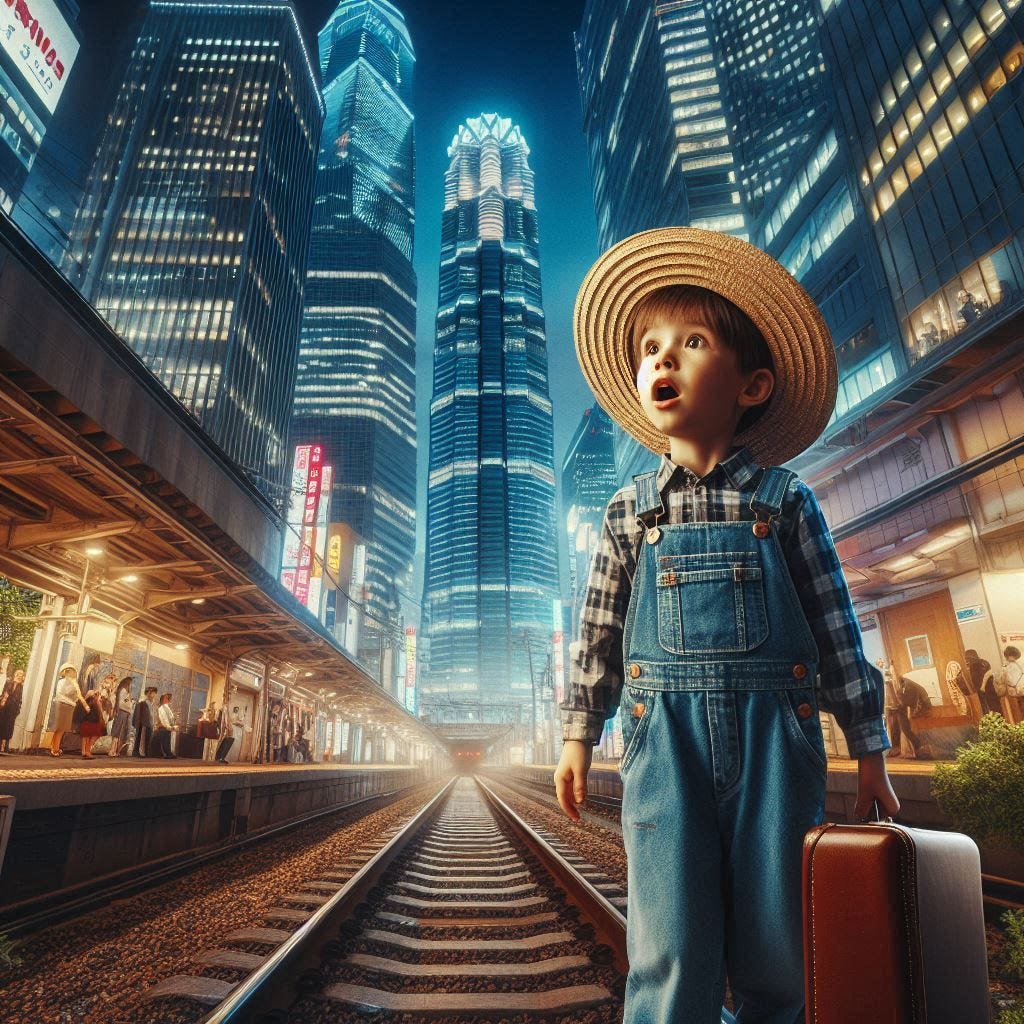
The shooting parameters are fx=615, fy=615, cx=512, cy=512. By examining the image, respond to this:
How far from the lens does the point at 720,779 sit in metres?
1.33

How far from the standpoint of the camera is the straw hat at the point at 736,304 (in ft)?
5.86

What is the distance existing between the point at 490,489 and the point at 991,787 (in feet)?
559

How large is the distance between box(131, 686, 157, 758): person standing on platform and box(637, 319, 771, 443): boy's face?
589 inches

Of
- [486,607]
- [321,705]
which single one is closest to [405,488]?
[486,607]

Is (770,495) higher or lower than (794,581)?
higher

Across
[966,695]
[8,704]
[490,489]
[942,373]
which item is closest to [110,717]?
[8,704]

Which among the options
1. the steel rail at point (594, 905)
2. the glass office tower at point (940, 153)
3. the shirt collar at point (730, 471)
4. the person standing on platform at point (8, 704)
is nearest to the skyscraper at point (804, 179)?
the glass office tower at point (940, 153)

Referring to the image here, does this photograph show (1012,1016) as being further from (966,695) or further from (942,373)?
(942,373)

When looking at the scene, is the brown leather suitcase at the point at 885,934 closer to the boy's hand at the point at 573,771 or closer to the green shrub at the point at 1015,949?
the boy's hand at the point at 573,771

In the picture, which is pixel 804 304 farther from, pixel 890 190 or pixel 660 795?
pixel 890 190

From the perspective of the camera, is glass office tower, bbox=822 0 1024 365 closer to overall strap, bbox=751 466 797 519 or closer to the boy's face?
the boy's face

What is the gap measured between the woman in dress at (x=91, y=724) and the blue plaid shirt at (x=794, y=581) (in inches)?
453

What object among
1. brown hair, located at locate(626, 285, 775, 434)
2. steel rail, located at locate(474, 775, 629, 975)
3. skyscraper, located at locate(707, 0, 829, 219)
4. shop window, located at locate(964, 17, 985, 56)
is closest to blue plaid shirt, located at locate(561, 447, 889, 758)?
brown hair, located at locate(626, 285, 775, 434)

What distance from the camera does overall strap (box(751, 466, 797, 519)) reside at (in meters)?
1.53
